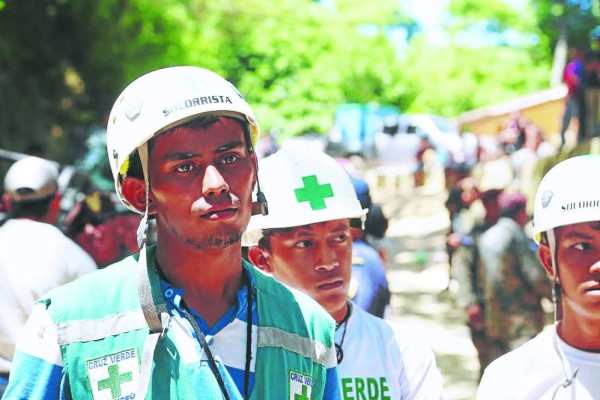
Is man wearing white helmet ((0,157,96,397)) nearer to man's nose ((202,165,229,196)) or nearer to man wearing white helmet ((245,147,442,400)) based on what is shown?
man wearing white helmet ((245,147,442,400))

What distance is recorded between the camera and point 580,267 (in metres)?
2.60

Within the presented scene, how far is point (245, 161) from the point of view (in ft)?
6.48

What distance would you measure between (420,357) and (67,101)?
16.9 m

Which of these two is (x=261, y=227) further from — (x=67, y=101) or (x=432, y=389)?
(x=67, y=101)

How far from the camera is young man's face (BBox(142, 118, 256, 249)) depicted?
188cm

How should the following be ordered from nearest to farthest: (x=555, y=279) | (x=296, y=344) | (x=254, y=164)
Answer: (x=296, y=344) < (x=254, y=164) < (x=555, y=279)

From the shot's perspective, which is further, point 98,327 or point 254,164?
point 254,164

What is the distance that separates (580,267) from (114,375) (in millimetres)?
1537

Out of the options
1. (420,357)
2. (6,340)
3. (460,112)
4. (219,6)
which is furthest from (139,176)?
(460,112)

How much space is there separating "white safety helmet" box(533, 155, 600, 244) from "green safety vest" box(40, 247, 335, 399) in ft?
3.26

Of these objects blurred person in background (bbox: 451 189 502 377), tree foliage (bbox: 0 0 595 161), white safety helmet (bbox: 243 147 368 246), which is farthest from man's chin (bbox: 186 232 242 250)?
tree foliage (bbox: 0 0 595 161)

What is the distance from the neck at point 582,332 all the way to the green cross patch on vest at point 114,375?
148cm

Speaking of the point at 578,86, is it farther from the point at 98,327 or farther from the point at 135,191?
the point at 98,327

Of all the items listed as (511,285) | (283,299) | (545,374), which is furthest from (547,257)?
(511,285)
